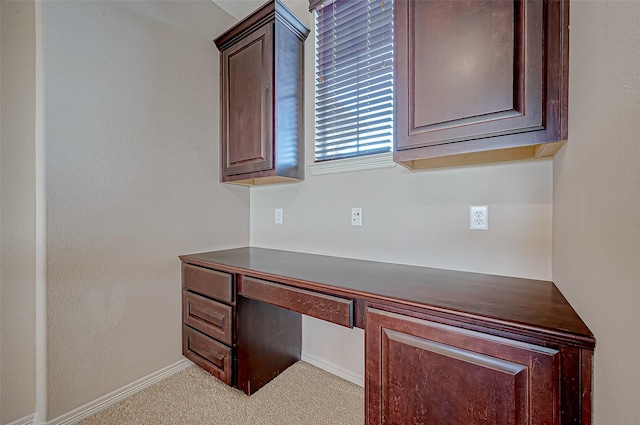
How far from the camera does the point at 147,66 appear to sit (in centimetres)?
180

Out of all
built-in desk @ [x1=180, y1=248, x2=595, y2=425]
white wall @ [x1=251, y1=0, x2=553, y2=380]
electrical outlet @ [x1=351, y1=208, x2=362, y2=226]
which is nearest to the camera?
built-in desk @ [x1=180, y1=248, x2=595, y2=425]

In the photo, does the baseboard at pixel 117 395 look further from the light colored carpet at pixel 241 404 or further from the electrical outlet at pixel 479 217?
the electrical outlet at pixel 479 217

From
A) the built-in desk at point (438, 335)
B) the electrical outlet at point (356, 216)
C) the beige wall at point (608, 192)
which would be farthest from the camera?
the electrical outlet at point (356, 216)

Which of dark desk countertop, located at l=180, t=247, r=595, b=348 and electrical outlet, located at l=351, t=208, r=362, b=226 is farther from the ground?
electrical outlet, located at l=351, t=208, r=362, b=226

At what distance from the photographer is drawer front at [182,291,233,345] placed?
5.34 feet

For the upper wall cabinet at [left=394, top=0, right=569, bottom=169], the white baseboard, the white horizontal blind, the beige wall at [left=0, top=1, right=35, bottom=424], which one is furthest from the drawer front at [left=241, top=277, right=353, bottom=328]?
the white baseboard

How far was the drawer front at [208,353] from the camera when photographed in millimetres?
1644

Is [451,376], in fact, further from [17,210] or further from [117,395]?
[17,210]

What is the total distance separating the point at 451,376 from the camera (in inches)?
34.3

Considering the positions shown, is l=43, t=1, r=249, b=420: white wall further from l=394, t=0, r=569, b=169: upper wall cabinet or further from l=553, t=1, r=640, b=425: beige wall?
l=553, t=1, r=640, b=425: beige wall

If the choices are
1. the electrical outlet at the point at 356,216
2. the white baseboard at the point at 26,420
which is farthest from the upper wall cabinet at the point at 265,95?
the white baseboard at the point at 26,420

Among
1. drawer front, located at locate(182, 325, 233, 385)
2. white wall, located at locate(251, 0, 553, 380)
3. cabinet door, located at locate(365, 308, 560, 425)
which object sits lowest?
drawer front, located at locate(182, 325, 233, 385)

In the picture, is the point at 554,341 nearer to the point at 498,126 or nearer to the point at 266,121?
the point at 498,126

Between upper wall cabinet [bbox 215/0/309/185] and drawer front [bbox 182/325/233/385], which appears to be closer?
drawer front [bbox 182/325/233/385]
